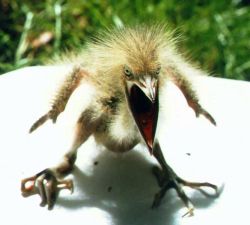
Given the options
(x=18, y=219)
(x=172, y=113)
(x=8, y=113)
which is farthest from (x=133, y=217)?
(x=8, y=113)

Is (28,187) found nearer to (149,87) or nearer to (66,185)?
(66,185)

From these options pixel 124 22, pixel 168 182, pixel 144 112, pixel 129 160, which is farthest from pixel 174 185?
pixel 124 22

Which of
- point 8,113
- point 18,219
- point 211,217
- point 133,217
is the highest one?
point 8,113

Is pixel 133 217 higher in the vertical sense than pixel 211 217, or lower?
higher

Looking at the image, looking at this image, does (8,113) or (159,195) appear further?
(8,113)

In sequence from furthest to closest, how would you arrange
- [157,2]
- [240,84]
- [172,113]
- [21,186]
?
1. [157,2]
2. [240,84]
3. [172,113]
4. [21,186]

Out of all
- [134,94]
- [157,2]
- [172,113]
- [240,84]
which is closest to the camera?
[134,94]

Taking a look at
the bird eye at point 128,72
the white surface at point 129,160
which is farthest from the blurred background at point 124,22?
the bird eye at point 128,72

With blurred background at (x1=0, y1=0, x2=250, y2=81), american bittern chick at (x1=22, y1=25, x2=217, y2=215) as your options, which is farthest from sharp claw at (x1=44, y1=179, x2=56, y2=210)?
blurred background at (x1=0, y1=0, x2=250, y2=81)

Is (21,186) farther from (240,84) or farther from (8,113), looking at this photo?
(240,84)
